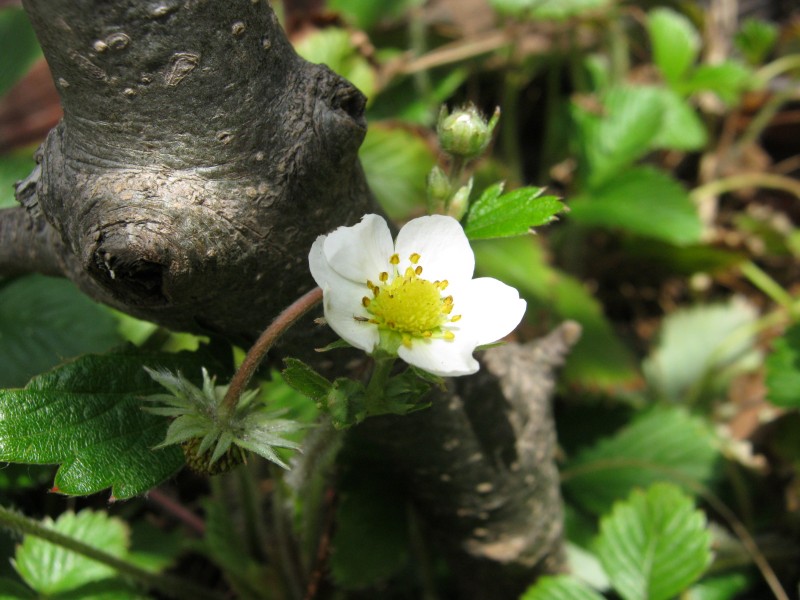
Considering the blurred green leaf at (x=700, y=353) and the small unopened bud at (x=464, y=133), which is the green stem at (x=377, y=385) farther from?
the blurred green leaf at (x=700, y=353)

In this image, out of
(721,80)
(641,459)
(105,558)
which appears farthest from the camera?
(721,80)

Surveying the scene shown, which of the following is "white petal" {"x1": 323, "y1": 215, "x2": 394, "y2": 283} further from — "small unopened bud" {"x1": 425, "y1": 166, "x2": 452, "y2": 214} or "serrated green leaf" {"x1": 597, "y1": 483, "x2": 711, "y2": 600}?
"serrated green leaf" {"x1": 597, "y1": 483, "x2": 711, "y2": 600}

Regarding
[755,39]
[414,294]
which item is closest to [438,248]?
[414,294]

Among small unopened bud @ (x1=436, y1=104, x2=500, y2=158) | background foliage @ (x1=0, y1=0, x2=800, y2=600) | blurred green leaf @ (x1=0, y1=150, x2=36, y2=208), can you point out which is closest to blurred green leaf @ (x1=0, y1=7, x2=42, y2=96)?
background foliage @ (x1=0, y1=0, x2=800, y2=600)

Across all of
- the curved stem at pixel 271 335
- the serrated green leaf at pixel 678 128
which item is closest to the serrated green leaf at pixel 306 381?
the curved stem at pixel 271 335

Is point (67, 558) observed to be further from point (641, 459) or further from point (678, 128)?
point (678, 128)

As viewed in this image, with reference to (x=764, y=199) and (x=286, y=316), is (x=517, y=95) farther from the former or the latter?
(x=286, y=316)
